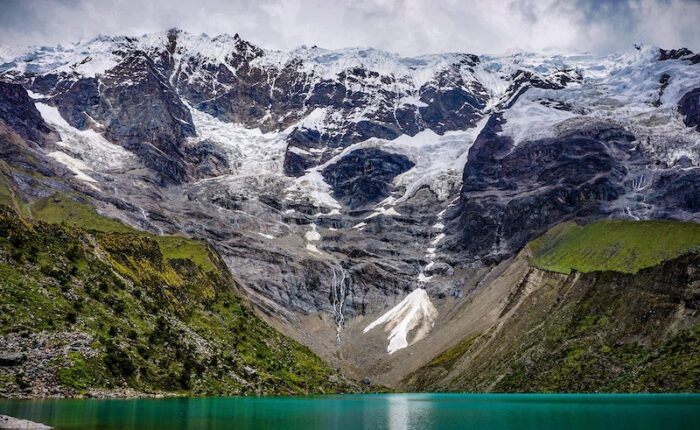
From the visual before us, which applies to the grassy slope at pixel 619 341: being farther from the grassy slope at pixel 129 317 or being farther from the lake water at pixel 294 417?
the lake water at pixel 294 417

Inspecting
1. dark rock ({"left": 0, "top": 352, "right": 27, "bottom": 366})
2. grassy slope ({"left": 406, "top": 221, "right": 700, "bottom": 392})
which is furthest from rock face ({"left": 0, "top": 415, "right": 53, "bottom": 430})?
grassy slope ({"left": 406, "top": 221, "right": 700, "bottom": 392})

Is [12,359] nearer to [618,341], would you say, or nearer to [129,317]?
[129,317]

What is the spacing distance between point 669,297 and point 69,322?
136935 mm

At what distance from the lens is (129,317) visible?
104 metres

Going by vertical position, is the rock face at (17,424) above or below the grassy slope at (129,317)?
below

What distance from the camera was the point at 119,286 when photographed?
113 m

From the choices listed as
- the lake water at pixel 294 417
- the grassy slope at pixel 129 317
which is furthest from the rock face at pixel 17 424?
the grassy slope at pixel 129 317

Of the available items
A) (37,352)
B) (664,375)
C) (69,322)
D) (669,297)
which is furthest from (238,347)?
(669,297)

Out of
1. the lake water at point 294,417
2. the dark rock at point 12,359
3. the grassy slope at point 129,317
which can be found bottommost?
the lake water at point 294,417

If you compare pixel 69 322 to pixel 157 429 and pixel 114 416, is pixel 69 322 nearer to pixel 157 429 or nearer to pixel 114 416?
pixel 114 416

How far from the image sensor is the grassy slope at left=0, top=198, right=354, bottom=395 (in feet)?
283

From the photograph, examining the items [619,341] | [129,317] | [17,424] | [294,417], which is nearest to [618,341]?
[619,341]

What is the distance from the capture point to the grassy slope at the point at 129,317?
86375mm

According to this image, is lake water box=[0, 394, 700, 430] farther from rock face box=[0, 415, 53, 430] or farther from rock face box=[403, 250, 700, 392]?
rock face box=[403, 250, 700, 392]
